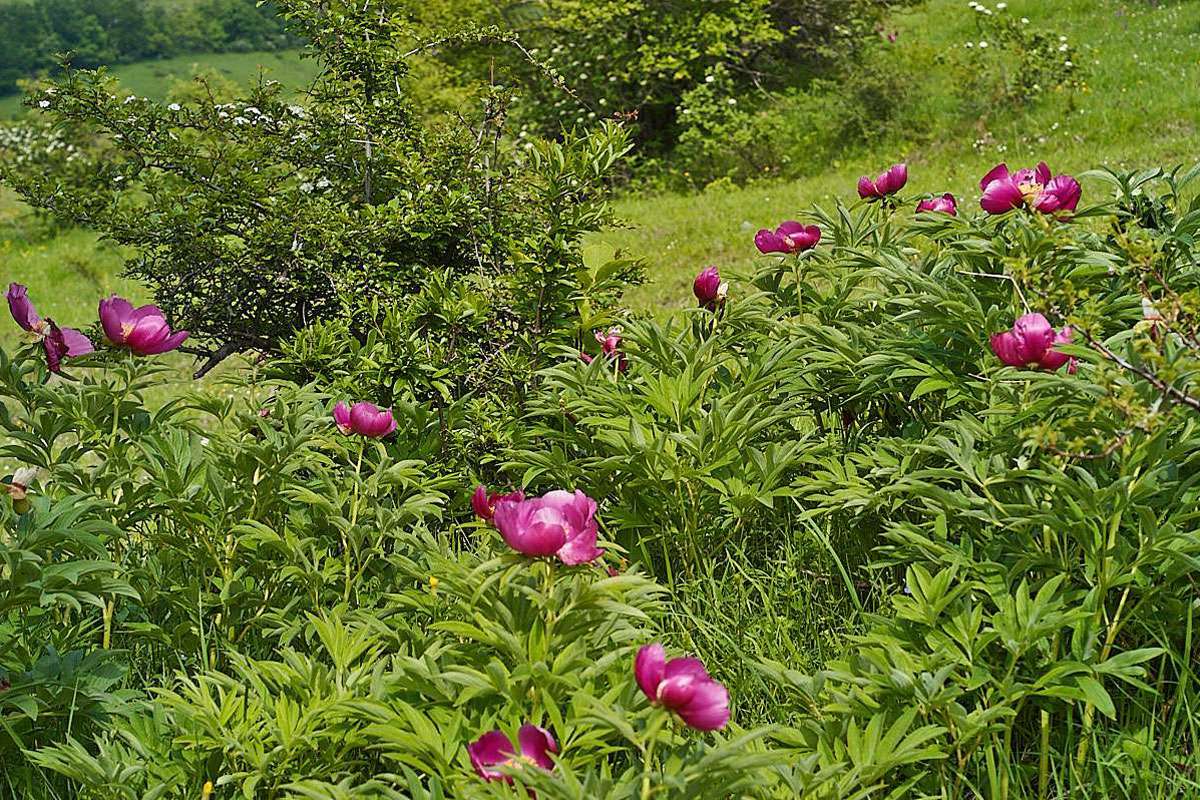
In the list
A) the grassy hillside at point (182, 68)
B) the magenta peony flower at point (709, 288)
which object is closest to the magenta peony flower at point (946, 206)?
the magenta peony flower at point (709, 288)

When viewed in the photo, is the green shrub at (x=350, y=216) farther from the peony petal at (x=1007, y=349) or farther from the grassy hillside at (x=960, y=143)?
the grassy hillside at (x=960, y=143)

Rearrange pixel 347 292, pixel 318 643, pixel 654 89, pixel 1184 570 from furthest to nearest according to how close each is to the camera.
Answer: pixel 654 89 < pixel 347 292 < pixel 318 643 < pixel 1184 570

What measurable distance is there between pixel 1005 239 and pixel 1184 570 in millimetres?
830

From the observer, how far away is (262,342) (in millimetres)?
3227

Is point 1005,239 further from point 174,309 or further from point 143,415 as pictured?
point 174,309

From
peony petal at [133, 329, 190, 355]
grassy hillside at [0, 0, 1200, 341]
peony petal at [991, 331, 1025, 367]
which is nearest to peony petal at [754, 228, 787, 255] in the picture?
peony petal at [991, 331, 1025, 367]

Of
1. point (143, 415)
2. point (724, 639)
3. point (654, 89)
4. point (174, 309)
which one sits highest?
point (143, 415)

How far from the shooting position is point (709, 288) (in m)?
2.66

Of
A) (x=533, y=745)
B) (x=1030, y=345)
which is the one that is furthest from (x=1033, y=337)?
(x=533, y=745)

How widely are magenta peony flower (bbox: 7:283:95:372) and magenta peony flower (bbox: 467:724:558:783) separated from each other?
4.19 ft

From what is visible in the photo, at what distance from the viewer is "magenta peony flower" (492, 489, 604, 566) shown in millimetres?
1417

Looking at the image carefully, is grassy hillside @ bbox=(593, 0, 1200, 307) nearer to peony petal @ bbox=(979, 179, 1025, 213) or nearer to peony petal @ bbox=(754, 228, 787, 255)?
peony petal @ bbox=(754, 228, 787, 255)

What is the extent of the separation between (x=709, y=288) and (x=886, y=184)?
0.51 metres

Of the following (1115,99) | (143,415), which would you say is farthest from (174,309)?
(1115,99)
